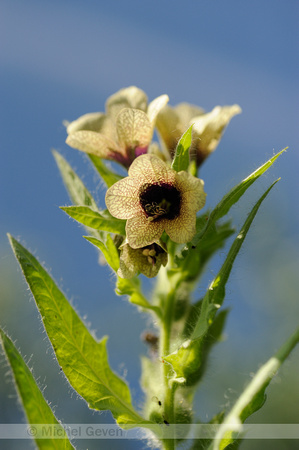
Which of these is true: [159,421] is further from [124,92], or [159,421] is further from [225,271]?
[124,92]

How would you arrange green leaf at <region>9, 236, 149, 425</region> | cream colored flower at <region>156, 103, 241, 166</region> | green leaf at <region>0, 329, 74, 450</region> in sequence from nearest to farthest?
green leaf at <region>0, 329, 74, 450</region>
green leaf at <region>9, 236, 149, 425</region>
cream colored flower at <region>156, 103, 241, 166</region>

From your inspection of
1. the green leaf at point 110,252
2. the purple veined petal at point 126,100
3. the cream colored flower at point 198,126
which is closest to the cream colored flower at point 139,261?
the green leaf at point 110,252

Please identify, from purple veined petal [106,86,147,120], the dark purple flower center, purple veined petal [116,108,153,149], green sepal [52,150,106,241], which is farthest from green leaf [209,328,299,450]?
purple veined petal [106,86,147,120]

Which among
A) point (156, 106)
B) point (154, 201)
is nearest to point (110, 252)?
point (154, 201)

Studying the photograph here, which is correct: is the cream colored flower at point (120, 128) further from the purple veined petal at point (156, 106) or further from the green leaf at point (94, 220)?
the green leaf at point (94, 220)

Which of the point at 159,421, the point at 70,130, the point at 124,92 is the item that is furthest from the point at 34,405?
the point at 124,92

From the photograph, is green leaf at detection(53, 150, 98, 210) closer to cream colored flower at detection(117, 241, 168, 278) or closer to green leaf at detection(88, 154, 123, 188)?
green leaf at detection(88, 154, 123, 188)
